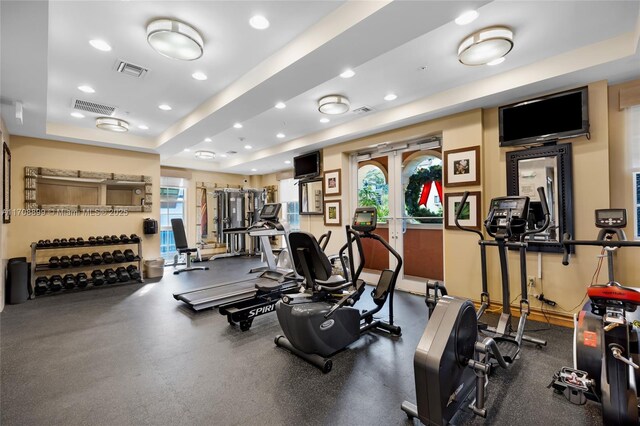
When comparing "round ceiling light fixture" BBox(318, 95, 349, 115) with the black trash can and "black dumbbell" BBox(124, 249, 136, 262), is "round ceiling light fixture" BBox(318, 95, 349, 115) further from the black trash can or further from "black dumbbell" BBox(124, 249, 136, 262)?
the black trash can

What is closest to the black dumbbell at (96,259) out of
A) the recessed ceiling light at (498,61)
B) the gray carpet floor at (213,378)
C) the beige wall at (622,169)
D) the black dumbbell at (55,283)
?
the black dumbbell at (55,283)

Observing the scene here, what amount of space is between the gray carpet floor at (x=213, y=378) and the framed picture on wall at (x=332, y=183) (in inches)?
117

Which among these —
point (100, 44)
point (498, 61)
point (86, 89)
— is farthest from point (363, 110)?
point (86, 89)

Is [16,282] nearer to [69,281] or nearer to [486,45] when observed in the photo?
[69,281]

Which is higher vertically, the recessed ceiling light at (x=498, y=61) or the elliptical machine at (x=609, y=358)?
the recessed ceiling light at (x=498, y=61)

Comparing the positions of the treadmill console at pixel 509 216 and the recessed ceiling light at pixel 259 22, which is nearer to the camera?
the recessed ceiling light at pixel 259 22

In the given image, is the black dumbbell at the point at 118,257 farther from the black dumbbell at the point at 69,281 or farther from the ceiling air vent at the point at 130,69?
the ceiling air vent at the point at 130,69

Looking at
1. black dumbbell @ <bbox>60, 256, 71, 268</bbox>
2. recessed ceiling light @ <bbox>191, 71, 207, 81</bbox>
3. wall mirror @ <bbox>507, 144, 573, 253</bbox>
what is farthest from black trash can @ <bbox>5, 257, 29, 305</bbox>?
wall mirror @ <bbox>507, 144, 573, 253</bbox>

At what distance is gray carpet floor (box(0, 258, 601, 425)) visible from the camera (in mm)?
1940

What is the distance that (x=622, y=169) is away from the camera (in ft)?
10.4

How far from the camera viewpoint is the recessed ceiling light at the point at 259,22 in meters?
2.50

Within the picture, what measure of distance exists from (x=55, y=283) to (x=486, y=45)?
715 centimetres

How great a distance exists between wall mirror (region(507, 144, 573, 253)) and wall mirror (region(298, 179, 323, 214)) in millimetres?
3855

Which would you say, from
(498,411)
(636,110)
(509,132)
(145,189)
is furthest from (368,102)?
(145,189)
